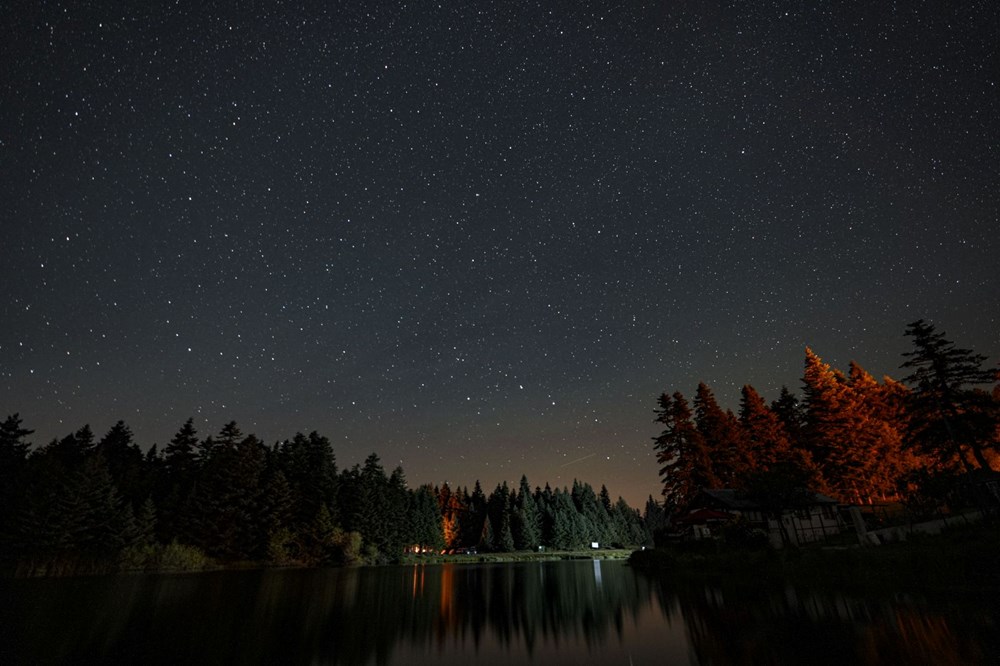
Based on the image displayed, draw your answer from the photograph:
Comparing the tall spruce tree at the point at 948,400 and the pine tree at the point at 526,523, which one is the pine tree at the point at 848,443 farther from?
the pine tree at the point at 526,523

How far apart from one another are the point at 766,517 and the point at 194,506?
62.4 m

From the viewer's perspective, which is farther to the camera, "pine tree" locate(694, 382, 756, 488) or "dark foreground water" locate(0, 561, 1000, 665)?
"pine tree" locate(694, 382, 756, 488)

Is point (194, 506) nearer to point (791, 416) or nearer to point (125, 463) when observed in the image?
point (125, 463)

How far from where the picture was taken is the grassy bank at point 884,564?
692 inches

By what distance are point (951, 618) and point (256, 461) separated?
231 feet

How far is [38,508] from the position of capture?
44750mm

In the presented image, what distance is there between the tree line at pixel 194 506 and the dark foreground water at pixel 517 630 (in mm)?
24406

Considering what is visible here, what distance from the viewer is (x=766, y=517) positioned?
39500 mm

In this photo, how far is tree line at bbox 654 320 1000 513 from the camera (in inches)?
1475

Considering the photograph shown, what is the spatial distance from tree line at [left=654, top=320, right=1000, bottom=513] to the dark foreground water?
2084cm

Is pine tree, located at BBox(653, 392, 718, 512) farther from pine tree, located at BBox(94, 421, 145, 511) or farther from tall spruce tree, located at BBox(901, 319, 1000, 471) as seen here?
pine tree, located at BBox(94, 421, 145, 511)

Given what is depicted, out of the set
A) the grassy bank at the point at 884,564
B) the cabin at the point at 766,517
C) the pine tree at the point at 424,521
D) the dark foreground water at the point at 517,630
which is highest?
the pine tree at the point at 424,521

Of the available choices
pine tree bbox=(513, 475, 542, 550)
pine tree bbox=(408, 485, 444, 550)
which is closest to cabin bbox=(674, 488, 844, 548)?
pine tree bbox=(408, 485, 444, 550)

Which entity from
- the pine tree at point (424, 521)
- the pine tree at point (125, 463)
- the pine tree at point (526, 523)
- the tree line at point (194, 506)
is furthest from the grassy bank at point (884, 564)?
the pine tree at point (526, 523)
